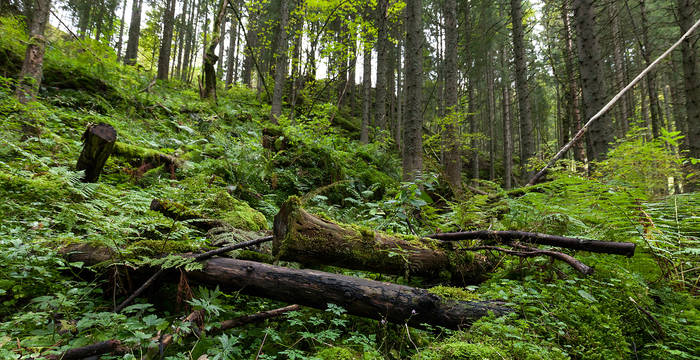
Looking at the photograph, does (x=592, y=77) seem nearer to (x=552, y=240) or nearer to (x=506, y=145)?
(x=552, y=240)

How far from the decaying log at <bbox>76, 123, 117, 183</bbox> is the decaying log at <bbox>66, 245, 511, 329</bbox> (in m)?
1.73

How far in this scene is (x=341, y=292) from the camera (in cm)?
210

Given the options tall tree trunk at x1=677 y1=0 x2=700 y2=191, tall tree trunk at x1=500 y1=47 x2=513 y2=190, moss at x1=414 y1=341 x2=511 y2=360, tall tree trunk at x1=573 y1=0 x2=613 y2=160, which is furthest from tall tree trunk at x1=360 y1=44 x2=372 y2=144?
moss at x1=414 y1=341 x2=511 y2=360

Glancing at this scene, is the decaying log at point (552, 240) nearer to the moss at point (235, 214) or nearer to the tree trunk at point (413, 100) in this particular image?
the moss at point (235, 214)

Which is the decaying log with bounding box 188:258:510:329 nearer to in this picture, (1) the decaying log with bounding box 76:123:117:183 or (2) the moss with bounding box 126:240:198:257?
(2) the moss with bounding box 126:240:198:257

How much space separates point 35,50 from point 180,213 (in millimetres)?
5472

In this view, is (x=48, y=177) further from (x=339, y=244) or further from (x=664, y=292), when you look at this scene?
(x=664, y=292)

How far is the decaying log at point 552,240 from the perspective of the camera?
2.11 m

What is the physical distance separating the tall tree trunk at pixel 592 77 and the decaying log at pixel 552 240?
532cm

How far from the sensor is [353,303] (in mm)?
2084

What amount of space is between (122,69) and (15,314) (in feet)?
31.6

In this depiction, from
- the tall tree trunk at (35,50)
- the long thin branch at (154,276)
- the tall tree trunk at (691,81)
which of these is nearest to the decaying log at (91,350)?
the long thin branch at (154,276)

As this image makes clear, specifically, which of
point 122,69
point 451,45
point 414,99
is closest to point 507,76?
point 451,45

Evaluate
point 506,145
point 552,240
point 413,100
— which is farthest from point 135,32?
point 506,145
